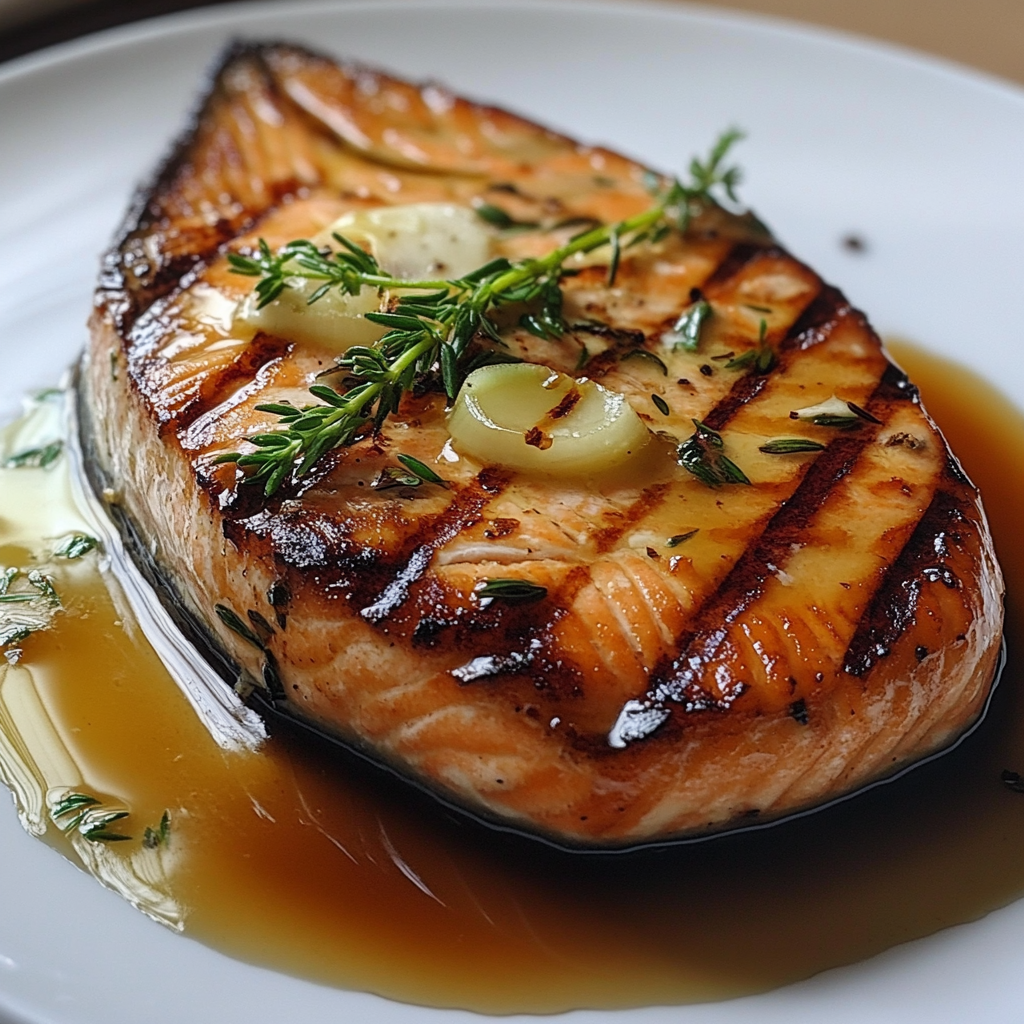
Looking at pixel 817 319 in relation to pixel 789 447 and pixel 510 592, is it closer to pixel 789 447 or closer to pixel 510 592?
pixel 789 447

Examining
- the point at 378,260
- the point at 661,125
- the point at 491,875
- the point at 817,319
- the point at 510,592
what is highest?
the point at 378,260

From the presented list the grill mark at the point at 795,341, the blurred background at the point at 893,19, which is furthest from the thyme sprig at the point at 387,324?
the blurred background at the point at 893,19

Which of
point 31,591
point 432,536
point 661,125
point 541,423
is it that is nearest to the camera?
point 432,536

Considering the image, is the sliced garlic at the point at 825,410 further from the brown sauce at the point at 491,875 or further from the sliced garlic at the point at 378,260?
the sliced garlic at the point at 378,260

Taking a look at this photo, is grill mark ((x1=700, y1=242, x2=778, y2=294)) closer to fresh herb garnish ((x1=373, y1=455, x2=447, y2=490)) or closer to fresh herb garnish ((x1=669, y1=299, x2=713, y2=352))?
fresh herb garnish ((x1=669, y1=299, x2=713, y2=352))

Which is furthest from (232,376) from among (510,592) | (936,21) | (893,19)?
(936,21)

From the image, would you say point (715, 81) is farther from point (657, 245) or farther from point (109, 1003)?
point (109, 1003)
